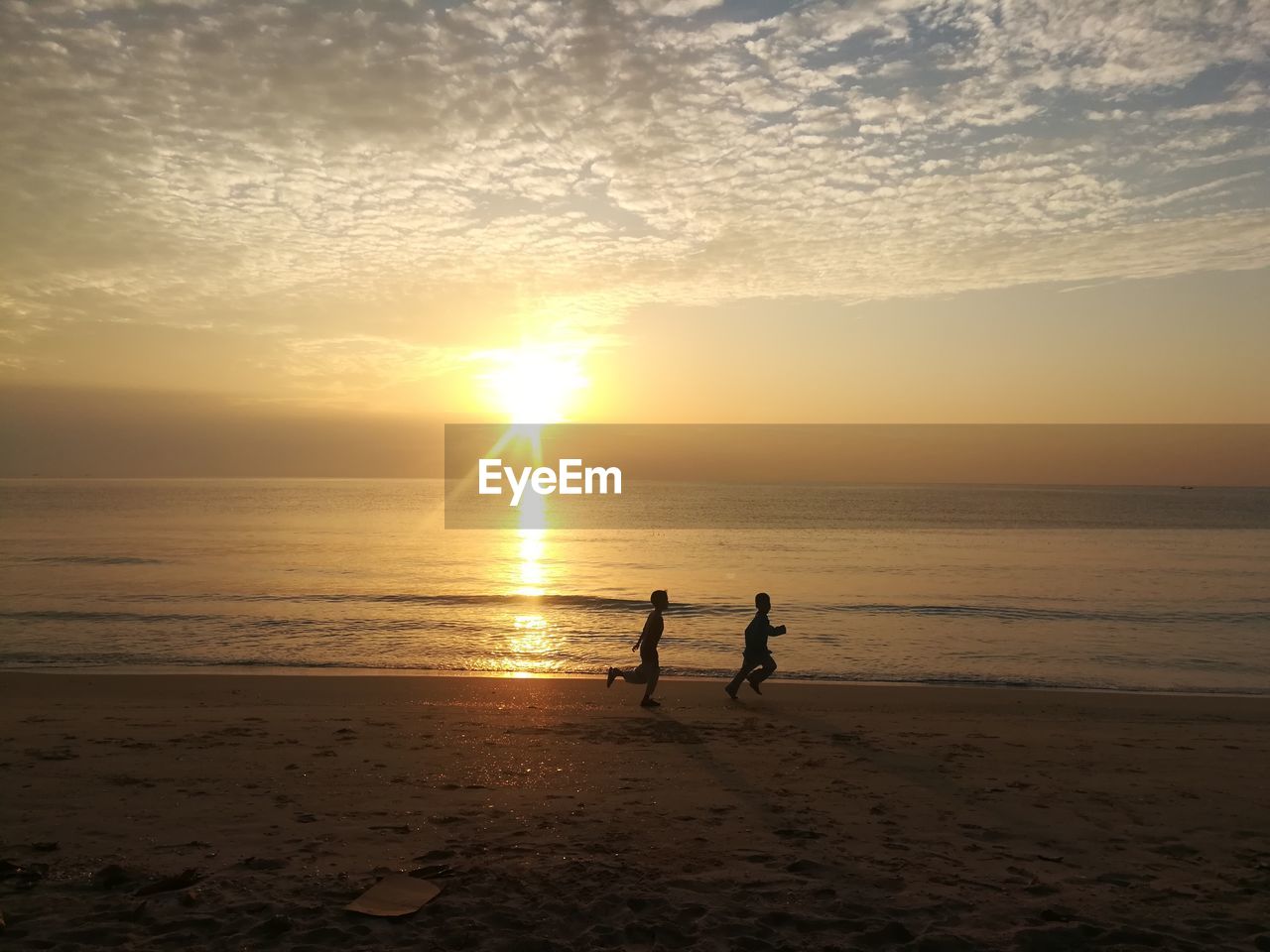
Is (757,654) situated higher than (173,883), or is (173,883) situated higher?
(757,654)

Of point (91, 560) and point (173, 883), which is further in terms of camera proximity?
point (91, 560)

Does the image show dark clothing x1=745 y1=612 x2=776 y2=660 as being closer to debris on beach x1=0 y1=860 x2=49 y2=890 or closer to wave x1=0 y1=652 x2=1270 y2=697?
wave x1=0 y1=652 x2=1270 y2=697

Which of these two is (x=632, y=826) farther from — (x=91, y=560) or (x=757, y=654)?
(x=91, y=560)

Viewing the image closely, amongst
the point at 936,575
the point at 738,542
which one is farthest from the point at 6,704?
the point at 738,542

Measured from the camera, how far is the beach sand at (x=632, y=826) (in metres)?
5.67

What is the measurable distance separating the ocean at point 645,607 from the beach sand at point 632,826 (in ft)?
20.5

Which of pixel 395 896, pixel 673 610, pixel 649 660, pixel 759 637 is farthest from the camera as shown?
pixel 673 610

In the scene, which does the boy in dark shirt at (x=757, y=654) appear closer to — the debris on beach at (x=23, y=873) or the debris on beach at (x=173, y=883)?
the debris on beach at (x=173, y=883)

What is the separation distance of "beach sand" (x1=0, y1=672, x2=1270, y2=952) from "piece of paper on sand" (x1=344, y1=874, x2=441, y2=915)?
0.10 m

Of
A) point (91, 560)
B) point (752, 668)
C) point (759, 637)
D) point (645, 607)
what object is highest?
point (759, 637)

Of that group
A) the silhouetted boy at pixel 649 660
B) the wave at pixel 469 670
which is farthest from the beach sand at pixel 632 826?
the wave at pixel 469 670

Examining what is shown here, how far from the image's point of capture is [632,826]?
7785 millimetres

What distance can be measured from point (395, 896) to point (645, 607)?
2503 cm

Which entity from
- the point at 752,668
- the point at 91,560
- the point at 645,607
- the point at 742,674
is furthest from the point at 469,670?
the point at 91,560
